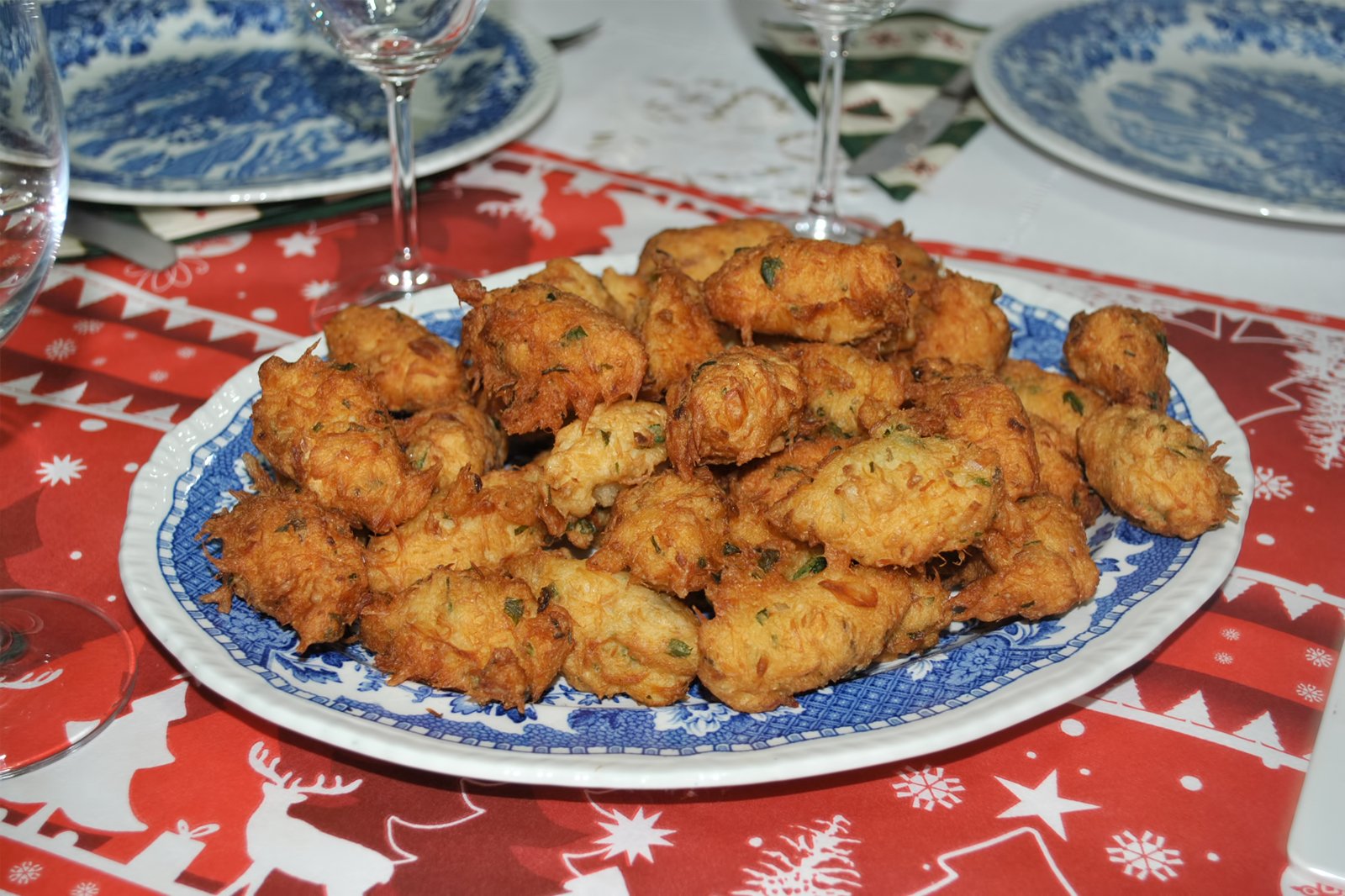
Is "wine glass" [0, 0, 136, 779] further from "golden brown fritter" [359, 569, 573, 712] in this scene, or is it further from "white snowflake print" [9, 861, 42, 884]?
"golden brown fritter" [359, 569, 573, 712]

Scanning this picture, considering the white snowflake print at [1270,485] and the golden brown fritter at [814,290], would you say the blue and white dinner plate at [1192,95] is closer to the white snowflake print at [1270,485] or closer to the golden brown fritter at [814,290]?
the white snowflake print at [1270,485]

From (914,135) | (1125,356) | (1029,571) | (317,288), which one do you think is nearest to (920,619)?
(1029,571)

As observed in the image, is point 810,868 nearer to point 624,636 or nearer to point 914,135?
point 624,636

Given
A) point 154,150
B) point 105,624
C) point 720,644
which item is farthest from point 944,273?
point 154,150

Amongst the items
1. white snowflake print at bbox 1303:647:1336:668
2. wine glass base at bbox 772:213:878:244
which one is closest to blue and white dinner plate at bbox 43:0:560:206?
wine glass base at bbox 772:213:878:244

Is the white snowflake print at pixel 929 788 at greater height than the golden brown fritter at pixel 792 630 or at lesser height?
lesser

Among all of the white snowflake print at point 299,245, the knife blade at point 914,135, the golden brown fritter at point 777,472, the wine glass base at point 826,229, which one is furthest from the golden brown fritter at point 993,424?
the white snowflake print at point 299,245

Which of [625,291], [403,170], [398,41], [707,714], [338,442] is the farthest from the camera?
[403,170]
